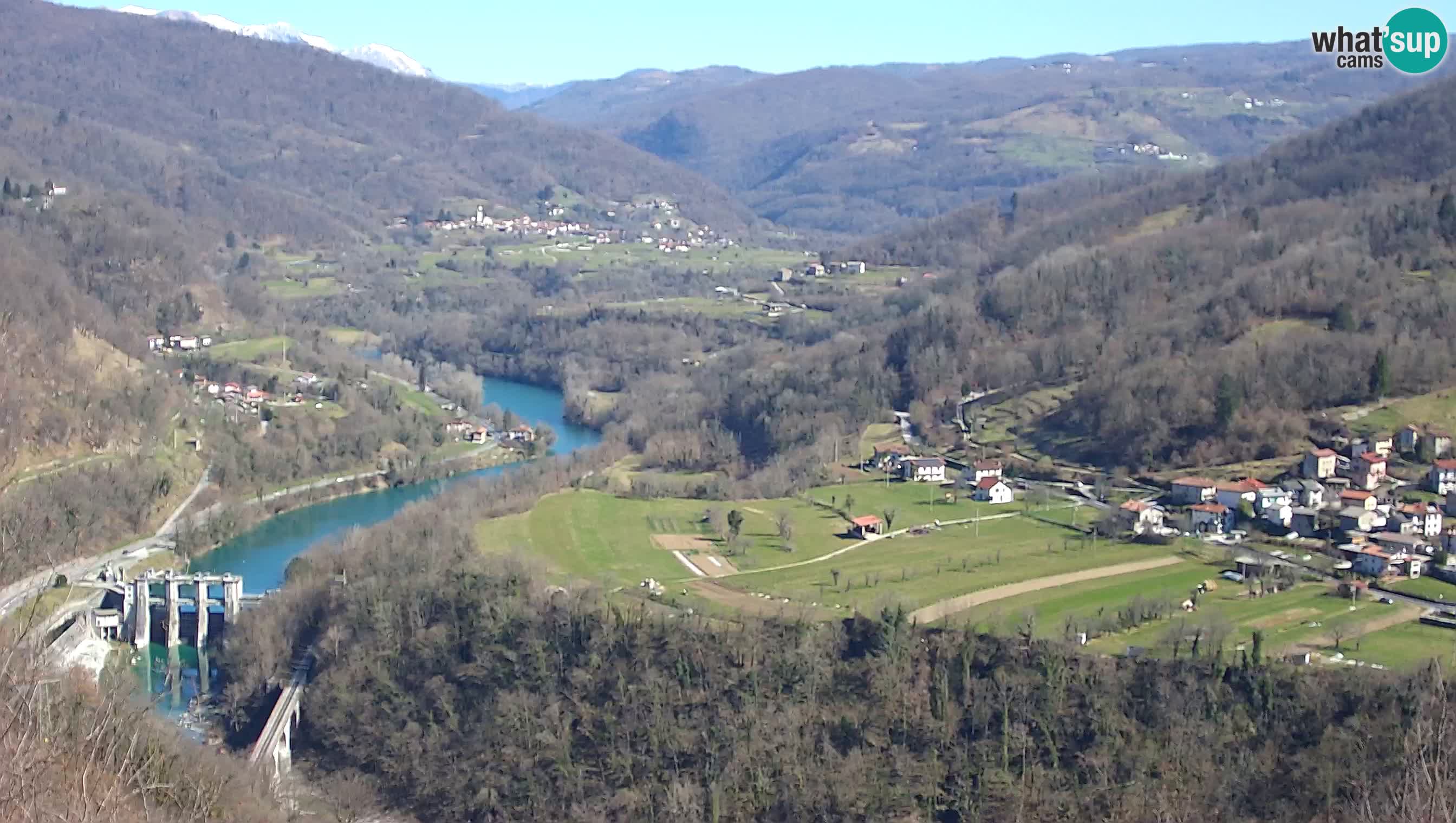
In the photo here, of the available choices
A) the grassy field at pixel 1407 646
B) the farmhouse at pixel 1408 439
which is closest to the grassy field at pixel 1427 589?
the grassy field at pixel 1407 646

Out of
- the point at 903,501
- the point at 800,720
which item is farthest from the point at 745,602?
the point at 903,501

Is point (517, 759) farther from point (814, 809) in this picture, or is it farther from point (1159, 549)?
point (1159, 549)

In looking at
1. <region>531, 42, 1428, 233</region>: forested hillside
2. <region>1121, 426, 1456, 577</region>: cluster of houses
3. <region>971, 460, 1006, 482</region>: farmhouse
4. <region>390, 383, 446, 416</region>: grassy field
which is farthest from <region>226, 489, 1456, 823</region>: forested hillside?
<region>531, 42, 1428, 233</region>: forested hillside

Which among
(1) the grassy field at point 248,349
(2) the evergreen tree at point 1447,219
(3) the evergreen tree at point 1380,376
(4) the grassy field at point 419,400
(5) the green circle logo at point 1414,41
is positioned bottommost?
(4) the grassy field at point 419,400

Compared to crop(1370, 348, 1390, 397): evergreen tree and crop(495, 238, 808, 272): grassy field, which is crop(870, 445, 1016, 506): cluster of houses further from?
crop(495, 238, 808, 272): grassy field

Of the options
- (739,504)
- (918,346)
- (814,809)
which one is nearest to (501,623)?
(814,809)

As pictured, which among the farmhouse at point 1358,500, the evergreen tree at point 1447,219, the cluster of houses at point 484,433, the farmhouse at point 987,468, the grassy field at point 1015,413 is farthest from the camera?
the cluster of houses at point 484,433

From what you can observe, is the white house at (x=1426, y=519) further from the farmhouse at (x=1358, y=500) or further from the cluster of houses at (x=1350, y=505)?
the farmhouse at (x=1358, y=500)
